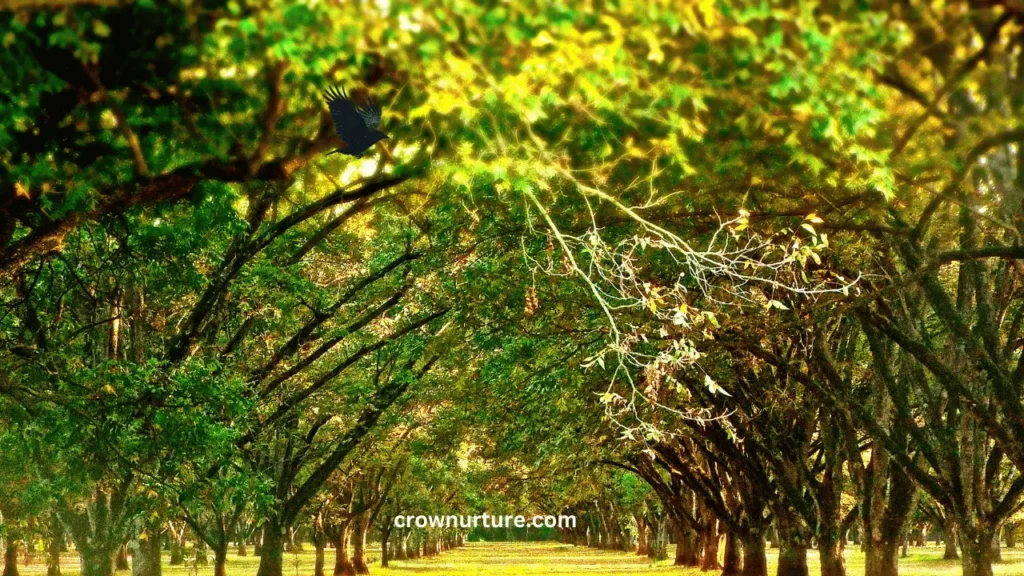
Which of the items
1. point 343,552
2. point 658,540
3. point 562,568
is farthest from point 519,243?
point 658,540

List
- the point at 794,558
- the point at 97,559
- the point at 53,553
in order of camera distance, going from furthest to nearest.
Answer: the point at 53,553 < the point at 794,558 < the point at 97,559

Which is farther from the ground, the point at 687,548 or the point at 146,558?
the point at 146,558

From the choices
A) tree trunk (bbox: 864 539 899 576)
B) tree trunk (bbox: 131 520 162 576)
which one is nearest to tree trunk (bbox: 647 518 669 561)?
tree trunk (bbox: 864 539 899 576)

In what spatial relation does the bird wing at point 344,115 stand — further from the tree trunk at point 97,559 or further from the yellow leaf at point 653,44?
the tree trunk at point 97,559

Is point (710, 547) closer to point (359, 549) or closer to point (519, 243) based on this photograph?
point (359, 549)

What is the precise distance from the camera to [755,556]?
3206 centimetres

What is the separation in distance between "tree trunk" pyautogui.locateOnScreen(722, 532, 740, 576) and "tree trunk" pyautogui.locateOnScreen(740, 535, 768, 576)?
2103 mm

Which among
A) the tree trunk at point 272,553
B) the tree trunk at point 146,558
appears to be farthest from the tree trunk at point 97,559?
the tree trunk at point 272,553

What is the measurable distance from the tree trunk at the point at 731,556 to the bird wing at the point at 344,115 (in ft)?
86.1

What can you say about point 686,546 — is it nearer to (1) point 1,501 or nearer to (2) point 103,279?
(1) point 1,501

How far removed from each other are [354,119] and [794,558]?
1973cm

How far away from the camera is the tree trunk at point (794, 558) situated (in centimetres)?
2703

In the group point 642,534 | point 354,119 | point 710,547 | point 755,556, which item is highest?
point 354,119

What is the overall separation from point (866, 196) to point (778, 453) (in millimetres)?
12885
